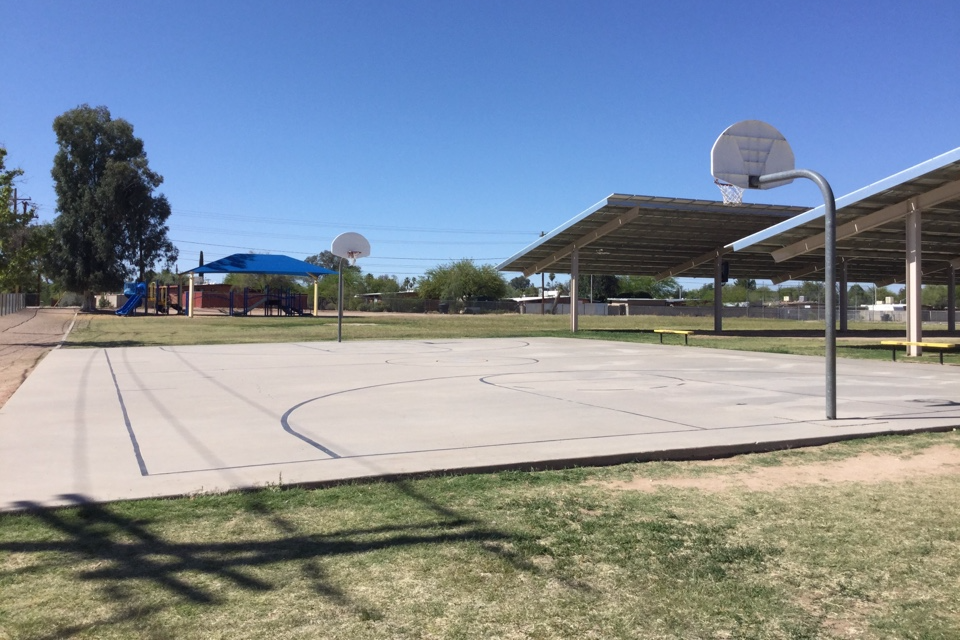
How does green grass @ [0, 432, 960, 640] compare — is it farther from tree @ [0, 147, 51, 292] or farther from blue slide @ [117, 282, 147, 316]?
blue slide @ [117, 282, 147, 316]

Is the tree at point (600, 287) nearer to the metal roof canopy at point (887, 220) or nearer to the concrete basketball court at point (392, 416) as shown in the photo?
the metal roof canopy at point (887, 220)

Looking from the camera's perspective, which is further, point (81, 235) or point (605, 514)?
point (81, 235)

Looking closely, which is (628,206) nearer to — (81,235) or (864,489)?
(864,489)

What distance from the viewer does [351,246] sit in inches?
1238

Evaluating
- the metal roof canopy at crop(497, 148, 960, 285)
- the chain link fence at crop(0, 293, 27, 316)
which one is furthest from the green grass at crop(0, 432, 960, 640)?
the chain link fence at crop(0, 293, 27, 316)

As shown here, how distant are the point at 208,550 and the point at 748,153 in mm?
10019

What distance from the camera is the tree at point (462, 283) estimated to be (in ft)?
362

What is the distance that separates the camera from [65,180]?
214ft

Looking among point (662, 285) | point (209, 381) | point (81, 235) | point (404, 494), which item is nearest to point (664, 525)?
point (404, 494)

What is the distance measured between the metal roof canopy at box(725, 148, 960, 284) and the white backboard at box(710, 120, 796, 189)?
33.3 feet

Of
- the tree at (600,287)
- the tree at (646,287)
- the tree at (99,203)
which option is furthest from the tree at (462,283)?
the tree at (99,203)

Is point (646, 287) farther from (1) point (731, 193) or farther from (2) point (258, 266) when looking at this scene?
(1) point (731, 193)

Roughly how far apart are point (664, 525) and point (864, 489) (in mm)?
2214

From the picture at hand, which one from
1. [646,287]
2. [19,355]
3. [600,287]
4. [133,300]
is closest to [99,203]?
[133,300]
